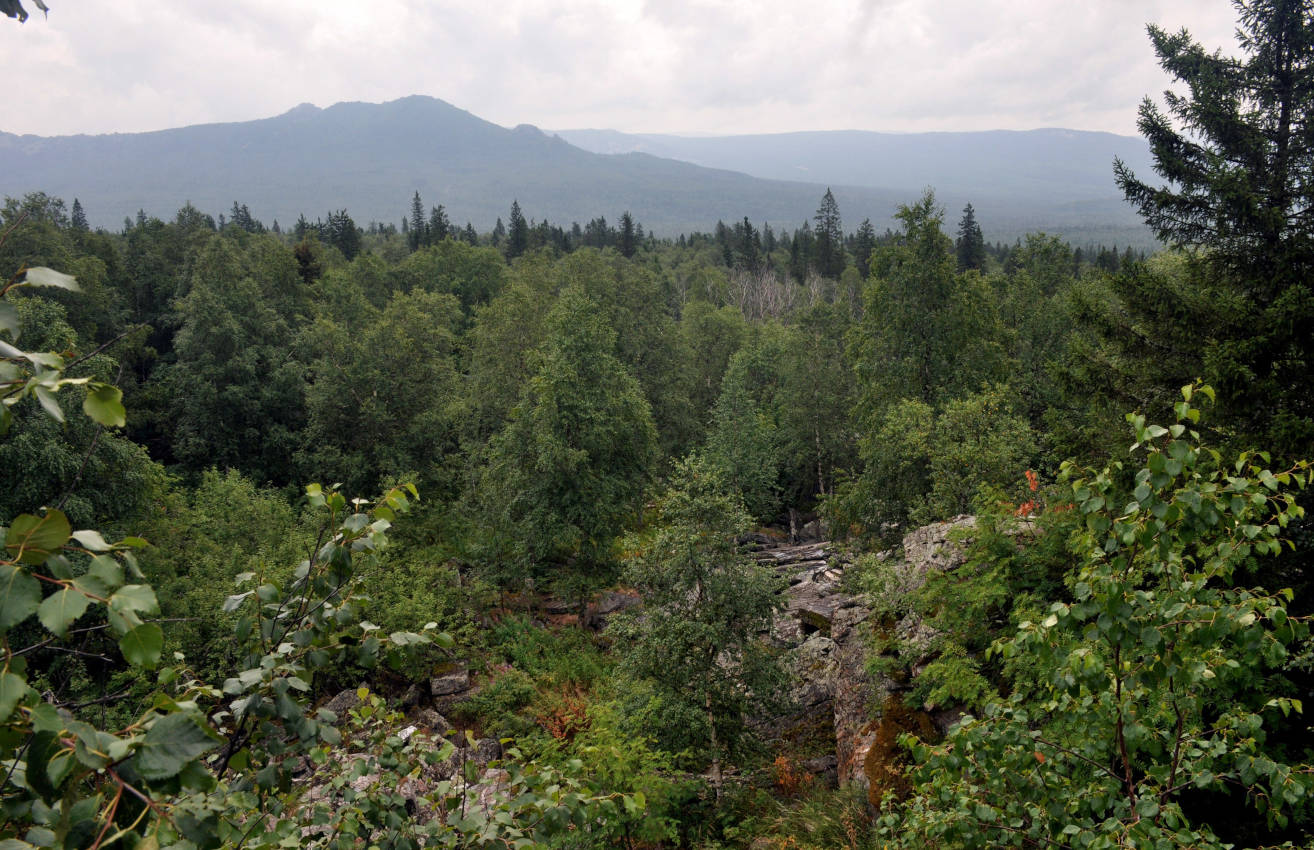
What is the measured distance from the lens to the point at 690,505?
11.6 m

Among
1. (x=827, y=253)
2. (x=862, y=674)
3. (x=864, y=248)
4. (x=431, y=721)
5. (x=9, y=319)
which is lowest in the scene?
(x=431, y=721)

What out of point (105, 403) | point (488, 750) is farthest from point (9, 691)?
point (488, 750)

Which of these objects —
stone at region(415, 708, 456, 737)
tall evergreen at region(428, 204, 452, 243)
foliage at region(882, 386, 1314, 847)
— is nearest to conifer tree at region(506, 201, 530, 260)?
tall evergreen at region(428, 204, 452, 243)

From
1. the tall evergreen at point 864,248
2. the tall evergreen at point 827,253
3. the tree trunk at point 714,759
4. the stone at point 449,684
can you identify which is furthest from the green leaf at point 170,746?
the tall evergreen at point 864,248

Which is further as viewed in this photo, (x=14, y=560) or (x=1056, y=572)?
(x=1056, y=572)

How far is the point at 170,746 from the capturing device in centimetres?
155

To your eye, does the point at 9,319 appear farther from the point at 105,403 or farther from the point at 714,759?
the point at 714,759

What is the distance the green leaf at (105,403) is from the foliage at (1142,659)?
321 cm

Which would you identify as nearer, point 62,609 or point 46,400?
point 62,609

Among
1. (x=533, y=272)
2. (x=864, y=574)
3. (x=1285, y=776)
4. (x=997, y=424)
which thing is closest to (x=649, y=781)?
(x=864, y=574)

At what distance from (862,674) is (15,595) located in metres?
12.4

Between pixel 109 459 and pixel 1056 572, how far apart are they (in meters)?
20.4

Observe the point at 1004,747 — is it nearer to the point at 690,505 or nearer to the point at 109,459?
the point at 690,505

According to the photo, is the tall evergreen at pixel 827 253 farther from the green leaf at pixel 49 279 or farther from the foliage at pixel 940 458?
the green leaf at pixel 49 279
